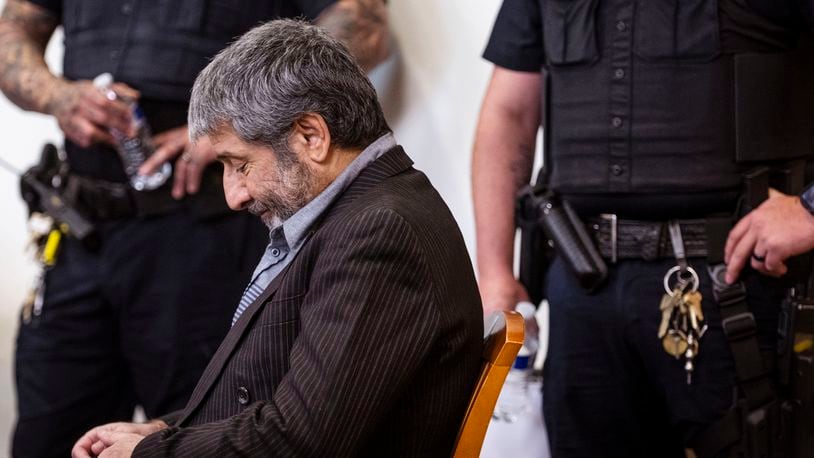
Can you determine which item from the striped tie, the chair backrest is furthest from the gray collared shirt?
the chair backrest

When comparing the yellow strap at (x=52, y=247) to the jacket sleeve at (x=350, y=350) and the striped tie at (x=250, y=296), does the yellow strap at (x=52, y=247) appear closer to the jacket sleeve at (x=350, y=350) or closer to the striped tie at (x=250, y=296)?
the striped tie at (x=250, y=296)

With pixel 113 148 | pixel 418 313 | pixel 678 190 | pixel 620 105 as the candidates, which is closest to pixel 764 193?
pixel 678 190

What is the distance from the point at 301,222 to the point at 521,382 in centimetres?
78

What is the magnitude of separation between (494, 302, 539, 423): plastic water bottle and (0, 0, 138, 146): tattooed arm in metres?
0.85

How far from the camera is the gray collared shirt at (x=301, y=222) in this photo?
1320 mm

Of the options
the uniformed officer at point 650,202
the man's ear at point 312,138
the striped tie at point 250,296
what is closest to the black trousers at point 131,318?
the uniformed officer at point 650,202

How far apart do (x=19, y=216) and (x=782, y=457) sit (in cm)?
229

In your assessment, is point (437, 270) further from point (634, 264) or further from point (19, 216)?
point (19, 216)

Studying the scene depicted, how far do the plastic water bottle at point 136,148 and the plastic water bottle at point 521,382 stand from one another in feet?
2.52

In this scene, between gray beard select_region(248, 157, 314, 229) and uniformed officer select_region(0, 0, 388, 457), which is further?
uniformed officer select_region(0, 0, 388, 457)

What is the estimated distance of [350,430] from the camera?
1168 mm

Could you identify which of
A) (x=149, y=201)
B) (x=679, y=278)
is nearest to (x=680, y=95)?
(x=679, y=278)

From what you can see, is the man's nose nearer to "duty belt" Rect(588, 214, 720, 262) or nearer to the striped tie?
the striped tie

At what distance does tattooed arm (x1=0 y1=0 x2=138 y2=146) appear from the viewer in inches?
84.6
